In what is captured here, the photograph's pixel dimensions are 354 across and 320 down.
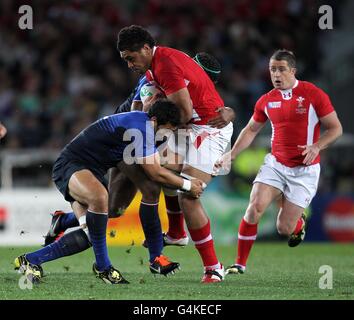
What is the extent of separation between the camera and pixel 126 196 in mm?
9062

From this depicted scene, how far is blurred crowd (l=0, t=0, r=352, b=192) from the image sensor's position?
53.1 ft

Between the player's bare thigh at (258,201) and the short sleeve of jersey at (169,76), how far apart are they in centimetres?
166

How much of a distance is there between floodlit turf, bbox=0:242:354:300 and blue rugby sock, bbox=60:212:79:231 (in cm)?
43

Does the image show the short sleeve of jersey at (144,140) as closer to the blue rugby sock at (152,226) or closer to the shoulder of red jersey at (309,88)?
the blue rugby sock at (152,226)

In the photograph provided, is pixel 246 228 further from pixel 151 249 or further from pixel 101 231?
pixel 101 231

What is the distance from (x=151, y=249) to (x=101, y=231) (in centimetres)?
86

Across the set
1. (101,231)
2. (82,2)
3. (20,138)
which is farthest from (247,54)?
(101,231)

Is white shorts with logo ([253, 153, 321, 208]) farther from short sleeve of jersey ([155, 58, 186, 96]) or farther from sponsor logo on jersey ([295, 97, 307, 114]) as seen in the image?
short sleeve of jersey ([155, 58, 186, 96])

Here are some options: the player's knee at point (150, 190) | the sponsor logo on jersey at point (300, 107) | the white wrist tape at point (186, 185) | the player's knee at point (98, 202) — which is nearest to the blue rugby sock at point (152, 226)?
the player's knee at point (150, 190)

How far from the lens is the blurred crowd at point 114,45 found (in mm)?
16172

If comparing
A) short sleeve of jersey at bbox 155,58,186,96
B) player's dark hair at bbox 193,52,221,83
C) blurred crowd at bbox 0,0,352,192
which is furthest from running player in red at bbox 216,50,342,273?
blurred crowd at bbox 0,0,352,192

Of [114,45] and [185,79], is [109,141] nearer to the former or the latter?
[185,79]

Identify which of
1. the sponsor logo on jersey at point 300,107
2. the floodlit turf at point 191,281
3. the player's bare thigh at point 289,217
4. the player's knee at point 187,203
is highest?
the sponsor logo on jersey at point 300,107

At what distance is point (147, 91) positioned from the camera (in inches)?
334
